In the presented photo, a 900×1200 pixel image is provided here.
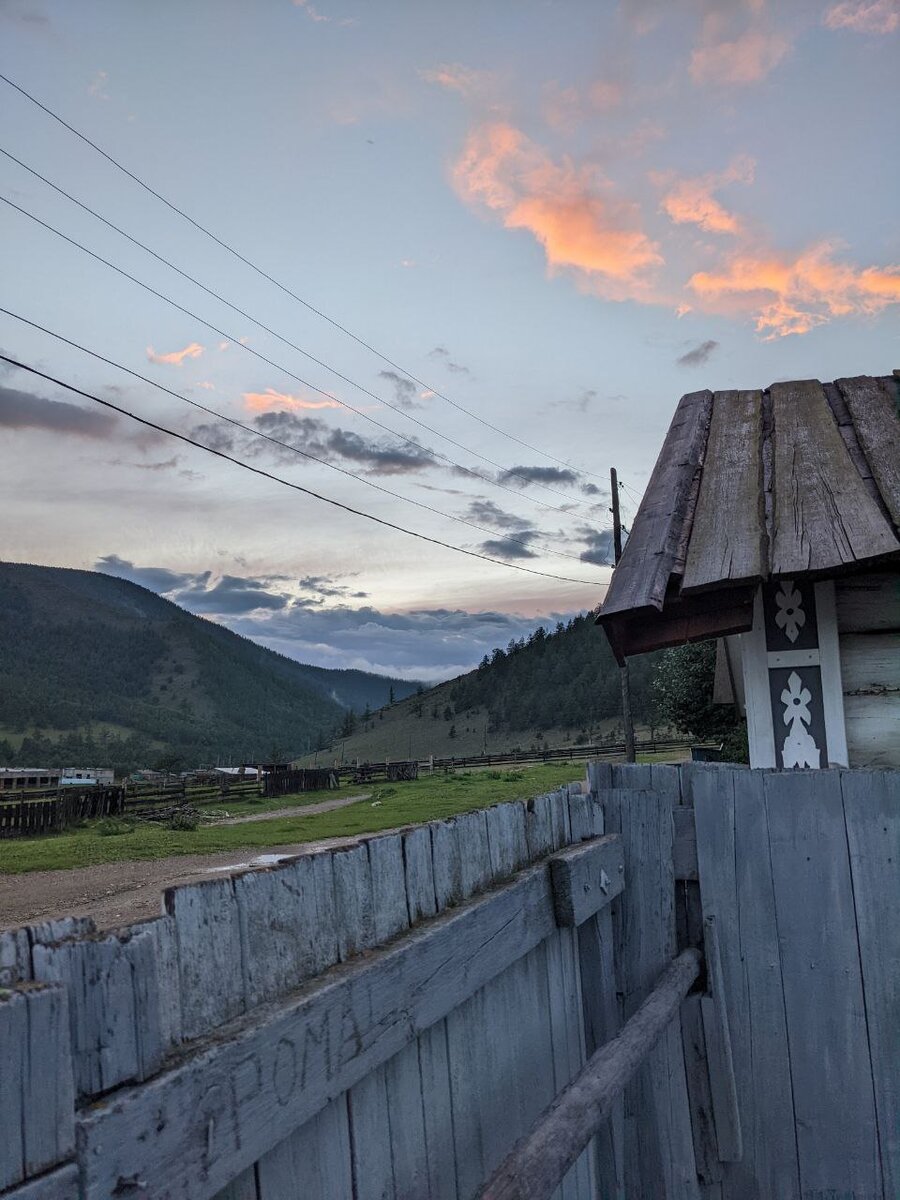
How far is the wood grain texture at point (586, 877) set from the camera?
2930 millimetres

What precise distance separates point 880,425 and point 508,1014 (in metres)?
4.97

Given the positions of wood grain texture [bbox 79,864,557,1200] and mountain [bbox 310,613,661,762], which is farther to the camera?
mountain [bbox 310,613,661,762]

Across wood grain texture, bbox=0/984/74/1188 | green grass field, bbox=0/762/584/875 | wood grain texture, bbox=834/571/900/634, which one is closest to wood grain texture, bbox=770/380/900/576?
wood grain texture, bbox=834/571/900/634

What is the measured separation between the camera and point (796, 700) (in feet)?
15.8

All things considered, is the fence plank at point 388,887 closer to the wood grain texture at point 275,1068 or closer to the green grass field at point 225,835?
the wood grain texture at point 275,1068

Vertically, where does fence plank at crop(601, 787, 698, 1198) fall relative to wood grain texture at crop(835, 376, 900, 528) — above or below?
below

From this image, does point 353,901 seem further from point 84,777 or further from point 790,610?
point 84,777

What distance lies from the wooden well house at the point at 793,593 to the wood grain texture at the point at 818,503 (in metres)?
Answer: 0.01

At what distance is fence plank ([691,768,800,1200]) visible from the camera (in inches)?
129

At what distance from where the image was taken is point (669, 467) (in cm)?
606

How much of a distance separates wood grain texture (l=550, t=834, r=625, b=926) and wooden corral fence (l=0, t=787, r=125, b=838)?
28465 mm

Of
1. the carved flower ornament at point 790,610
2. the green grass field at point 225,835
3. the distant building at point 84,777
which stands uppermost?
the carved flower ornament at point 790,610

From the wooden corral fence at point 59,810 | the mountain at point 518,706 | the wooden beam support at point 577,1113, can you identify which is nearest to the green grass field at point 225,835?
the wooden corral fence at point 59,810

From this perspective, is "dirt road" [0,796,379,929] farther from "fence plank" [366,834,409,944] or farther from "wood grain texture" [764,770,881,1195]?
"fence plank" [366,834,409,944]
